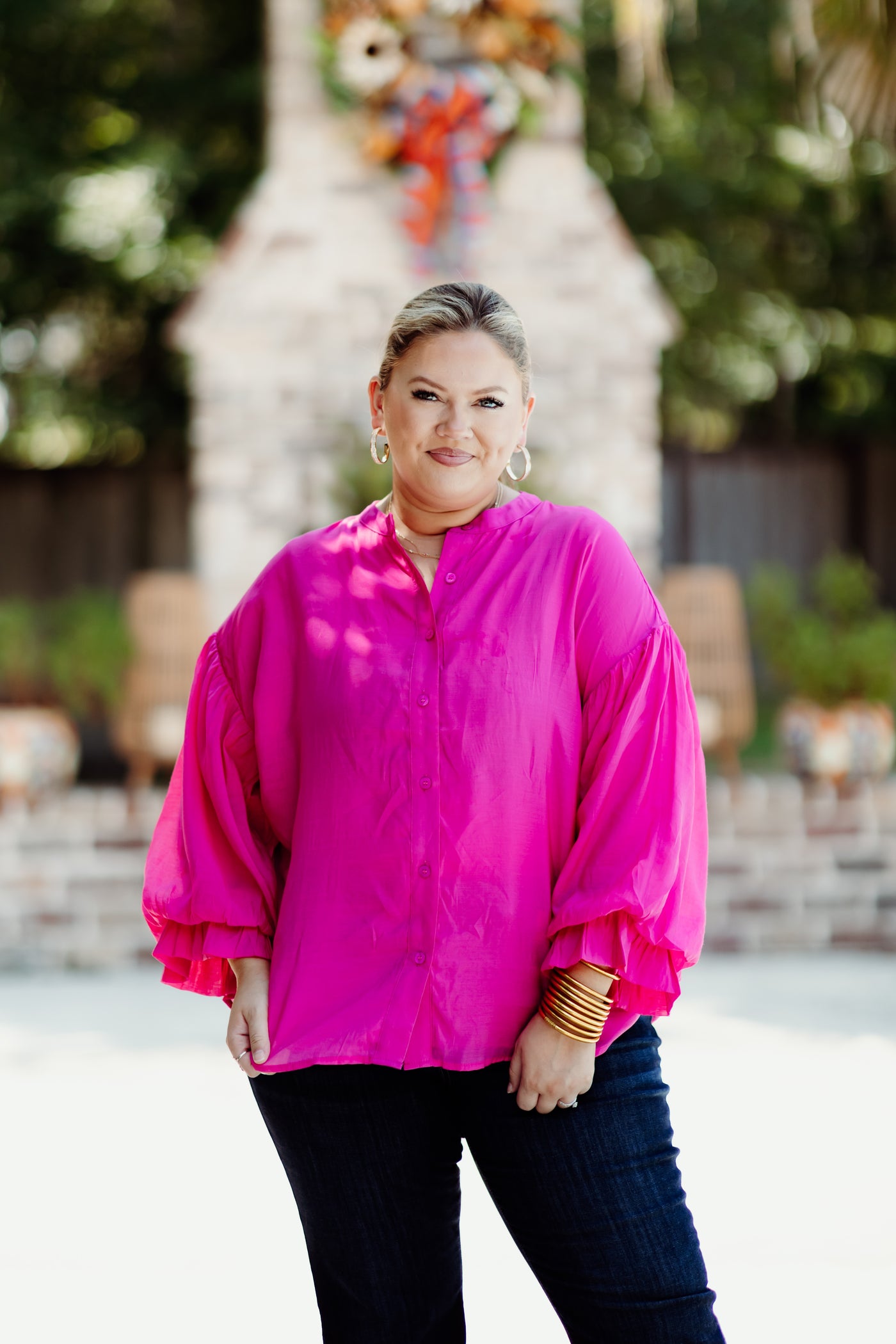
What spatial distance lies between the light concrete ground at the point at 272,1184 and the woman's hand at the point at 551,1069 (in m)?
0.27

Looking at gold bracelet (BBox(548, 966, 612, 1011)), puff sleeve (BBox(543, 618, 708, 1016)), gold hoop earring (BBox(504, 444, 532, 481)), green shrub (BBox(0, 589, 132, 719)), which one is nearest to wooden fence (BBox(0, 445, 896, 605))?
green shrub (BBox(0, 589, 132, 719))

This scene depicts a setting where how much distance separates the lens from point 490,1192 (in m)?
1.64

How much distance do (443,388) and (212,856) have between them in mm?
634

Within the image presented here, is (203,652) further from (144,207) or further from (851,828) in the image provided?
(144,207)

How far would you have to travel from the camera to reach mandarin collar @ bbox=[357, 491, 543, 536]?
1693 millimetres

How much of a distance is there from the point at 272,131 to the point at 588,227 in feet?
5.24

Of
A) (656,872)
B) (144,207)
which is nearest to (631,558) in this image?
(656,872)

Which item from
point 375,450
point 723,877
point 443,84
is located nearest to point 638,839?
point 375,450

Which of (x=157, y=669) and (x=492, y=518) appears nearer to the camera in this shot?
(x=492, y=518)

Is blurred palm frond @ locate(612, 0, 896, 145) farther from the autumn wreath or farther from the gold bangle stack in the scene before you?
the gold bangle stack

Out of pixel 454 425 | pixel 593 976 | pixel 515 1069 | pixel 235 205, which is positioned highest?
pixel 235 205

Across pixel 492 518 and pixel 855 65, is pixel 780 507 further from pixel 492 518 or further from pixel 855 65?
pixel 492 518

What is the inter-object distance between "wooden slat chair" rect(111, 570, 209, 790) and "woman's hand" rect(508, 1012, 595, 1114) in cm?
496

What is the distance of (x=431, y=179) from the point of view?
264 inches
